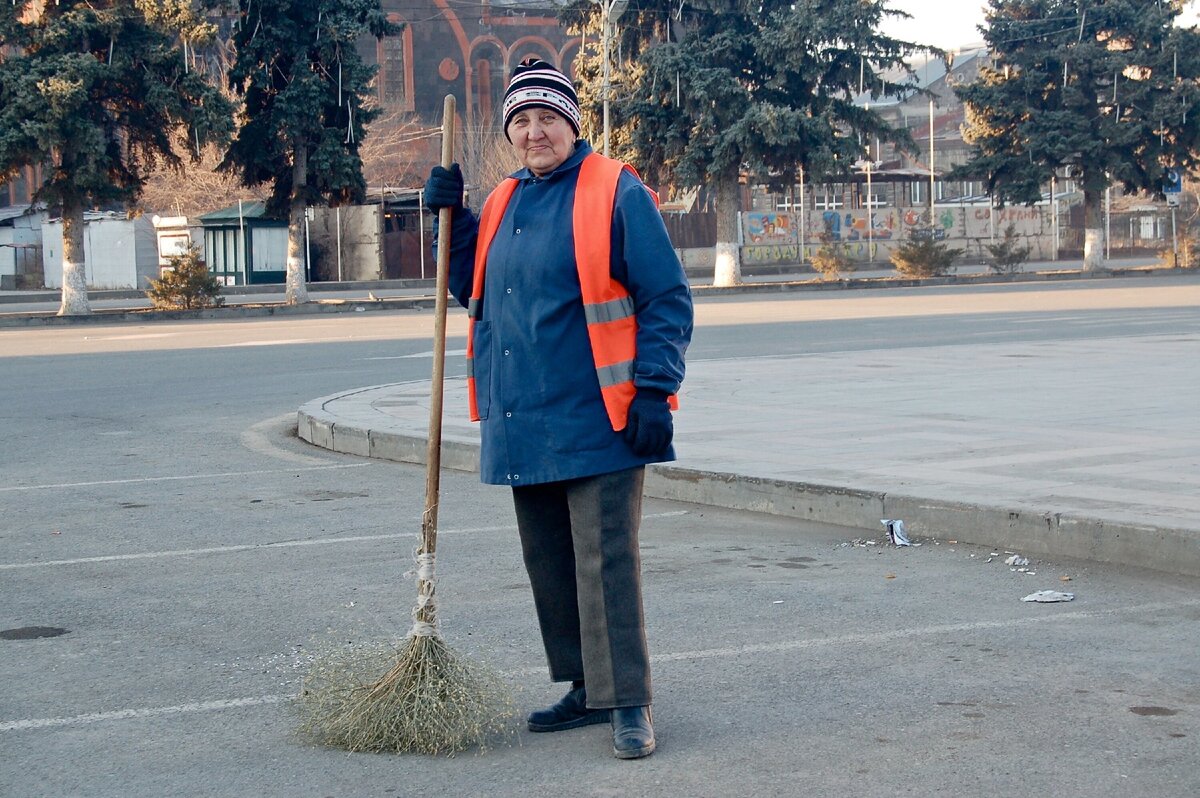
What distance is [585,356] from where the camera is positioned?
14.2 ft

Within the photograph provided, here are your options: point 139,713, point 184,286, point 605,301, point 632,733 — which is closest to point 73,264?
point 184,286

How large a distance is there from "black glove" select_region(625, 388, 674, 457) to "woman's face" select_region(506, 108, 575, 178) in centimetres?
72

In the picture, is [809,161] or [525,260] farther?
[809,161]

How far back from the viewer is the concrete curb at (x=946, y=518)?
677 centimetres

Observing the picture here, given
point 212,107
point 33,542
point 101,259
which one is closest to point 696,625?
point 33,542

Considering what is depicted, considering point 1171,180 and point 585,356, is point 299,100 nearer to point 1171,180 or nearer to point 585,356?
point 1171,180

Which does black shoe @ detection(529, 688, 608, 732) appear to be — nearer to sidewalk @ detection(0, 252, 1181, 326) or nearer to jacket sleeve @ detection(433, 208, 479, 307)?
jacket sleeve @ detection(433, 208, 479, 307)

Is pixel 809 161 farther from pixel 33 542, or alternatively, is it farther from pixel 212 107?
pixel 33 542

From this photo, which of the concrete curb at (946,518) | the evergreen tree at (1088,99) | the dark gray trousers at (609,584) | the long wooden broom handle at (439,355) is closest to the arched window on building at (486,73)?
the evergreen tree at (1088,99)

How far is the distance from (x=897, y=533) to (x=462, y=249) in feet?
12.0

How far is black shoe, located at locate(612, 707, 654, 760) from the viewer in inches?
167

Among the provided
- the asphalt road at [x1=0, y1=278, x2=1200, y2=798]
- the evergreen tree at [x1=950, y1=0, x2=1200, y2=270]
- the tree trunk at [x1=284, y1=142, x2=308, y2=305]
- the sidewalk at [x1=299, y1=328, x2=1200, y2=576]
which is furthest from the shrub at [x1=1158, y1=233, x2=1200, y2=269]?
the asphalt road at [x1=0, y1=278, x2=1200, y2=798]

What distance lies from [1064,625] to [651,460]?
2305 mm

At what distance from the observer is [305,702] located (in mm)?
4578
